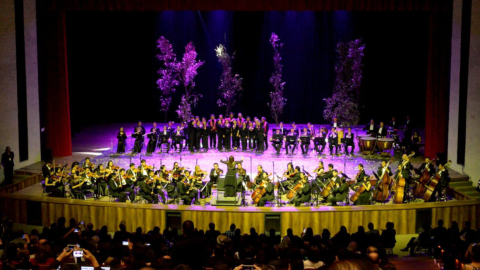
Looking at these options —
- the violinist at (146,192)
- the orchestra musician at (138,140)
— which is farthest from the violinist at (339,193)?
the orchestra musician at (138,140)

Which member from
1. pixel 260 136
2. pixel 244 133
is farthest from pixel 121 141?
pixel 260 136

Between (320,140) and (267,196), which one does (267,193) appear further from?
(320,140)

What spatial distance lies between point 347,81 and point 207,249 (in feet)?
64.4

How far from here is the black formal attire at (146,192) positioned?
14.1 m

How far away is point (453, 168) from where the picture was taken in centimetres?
1769

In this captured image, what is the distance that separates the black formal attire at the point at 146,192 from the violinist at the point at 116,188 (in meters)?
0.51

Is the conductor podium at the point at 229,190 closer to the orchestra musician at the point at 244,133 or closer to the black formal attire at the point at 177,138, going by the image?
the black formal attire at the point at 177,138

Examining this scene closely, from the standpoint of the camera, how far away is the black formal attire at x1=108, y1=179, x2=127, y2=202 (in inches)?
563

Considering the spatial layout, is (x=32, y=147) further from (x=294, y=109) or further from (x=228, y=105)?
(x=294, y=109)

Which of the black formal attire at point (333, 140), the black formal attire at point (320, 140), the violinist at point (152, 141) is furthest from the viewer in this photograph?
the violinist at point (152, 141)

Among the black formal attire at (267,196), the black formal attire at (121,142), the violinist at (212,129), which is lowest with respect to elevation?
the black formal attire at (267,196)

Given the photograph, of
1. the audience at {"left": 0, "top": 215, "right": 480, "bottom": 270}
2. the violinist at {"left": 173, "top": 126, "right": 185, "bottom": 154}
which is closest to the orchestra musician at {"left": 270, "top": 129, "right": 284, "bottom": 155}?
the violinist at {"left": 173, "top": 126, "right": 185, "bottom": 154}

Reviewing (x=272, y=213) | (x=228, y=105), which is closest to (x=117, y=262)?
(x=272, y=213)

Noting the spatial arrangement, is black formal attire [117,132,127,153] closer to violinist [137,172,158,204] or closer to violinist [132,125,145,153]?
violinist [132,125,145,153]
